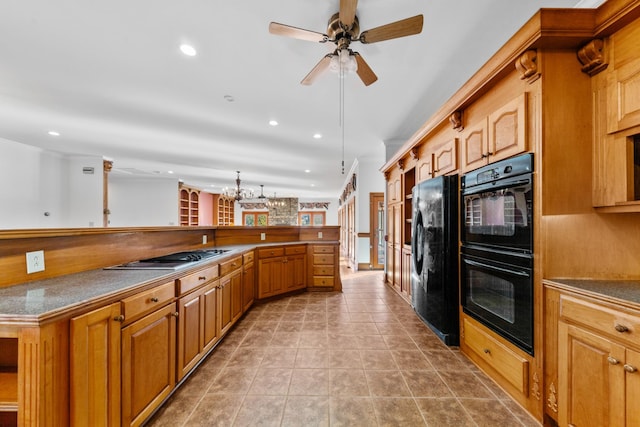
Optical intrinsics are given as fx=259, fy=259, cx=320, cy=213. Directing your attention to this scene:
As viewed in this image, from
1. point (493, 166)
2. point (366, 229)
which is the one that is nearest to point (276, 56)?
point (493, 166)

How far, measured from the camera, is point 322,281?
4.32m

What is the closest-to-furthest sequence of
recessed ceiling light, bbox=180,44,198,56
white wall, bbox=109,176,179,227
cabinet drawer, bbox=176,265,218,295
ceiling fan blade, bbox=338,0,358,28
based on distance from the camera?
1. ceiling fan blade, bbox=338,0,358,28
2. cabinet drawer, bbox=176,265,218,295
3. recessed ceiling light, bbox=180,44,198,56
4. white wall, bbox=109,176,179,227

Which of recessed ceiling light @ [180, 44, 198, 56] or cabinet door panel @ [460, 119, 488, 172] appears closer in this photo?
cabinet door panel @ [460, 119, 488, 172]

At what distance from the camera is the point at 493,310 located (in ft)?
6.10

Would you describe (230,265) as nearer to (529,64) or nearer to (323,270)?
(323,270)

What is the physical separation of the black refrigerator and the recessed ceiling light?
2465 mm

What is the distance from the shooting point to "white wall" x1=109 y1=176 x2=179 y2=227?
27.0ft

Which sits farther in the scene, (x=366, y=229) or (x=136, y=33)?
(x=366, y=229)

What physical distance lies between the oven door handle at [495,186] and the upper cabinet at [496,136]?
0.17 m

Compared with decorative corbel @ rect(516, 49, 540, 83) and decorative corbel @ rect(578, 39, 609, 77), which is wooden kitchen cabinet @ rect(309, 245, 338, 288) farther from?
decorative corbel @ rect(578, 39, 609, 77)

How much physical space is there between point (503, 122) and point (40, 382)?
2719 mm

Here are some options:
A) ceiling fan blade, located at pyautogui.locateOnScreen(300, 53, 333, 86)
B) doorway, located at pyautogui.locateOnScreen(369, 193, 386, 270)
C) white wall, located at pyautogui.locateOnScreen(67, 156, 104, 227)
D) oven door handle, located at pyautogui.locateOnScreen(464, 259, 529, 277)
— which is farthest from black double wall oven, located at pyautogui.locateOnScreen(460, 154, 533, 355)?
white wall, located at pyautogui.locateOnScreen(67, 156, 104, 227)

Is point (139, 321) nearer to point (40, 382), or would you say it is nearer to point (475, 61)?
point (40, 382)

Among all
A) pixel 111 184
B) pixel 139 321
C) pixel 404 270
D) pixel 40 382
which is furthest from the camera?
pixel 111 184
